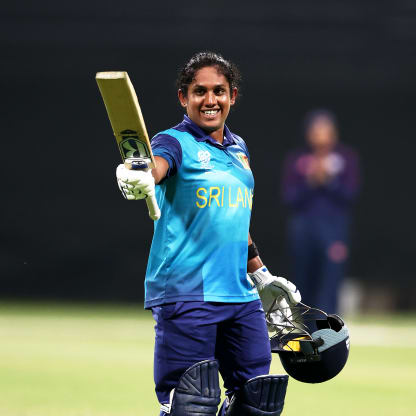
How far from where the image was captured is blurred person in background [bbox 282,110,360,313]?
34.8 feet

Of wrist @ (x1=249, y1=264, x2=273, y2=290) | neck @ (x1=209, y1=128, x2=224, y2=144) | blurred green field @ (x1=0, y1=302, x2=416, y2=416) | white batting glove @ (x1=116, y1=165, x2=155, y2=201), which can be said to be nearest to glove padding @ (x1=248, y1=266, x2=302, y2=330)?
wrist @ (x1=249, y1=264, x2=273, y2=290)

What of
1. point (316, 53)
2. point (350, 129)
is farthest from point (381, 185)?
point (316, 53)

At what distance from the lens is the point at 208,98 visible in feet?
14.7

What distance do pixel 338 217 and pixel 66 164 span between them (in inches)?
157

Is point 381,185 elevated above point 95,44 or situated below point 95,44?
below

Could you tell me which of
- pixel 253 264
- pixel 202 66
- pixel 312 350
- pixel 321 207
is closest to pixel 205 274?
pixel 253 264

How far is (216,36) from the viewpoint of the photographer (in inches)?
520

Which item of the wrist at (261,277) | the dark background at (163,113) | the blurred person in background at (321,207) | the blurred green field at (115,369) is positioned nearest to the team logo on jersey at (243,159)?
the wrist at (261,277)

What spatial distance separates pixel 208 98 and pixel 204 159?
0.26 meters

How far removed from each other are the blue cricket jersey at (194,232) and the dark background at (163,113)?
862cm

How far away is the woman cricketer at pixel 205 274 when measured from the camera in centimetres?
428

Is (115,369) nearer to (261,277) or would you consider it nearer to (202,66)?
(261,277)

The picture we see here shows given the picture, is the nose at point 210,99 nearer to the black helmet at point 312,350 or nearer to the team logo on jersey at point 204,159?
the team logo on jersey at point 204,159

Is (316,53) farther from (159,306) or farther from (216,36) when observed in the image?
(159,306)
